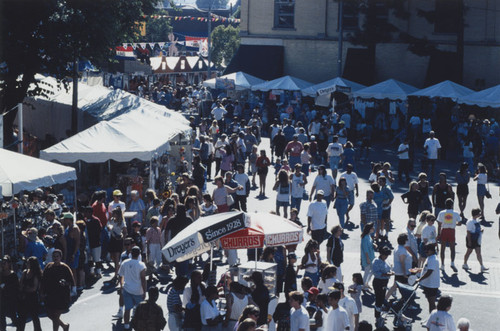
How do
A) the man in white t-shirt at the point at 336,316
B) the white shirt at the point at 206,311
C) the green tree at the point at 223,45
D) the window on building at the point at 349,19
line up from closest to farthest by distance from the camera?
the man in white t-shirt at the point at 336,316 < the white shirt at the point at 206,311 < the window on building at the point at 349,19 < the green tree at the point at 223,45

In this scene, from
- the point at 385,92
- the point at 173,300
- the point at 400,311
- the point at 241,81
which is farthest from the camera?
the point at 241,81

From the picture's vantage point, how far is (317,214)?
18.3m

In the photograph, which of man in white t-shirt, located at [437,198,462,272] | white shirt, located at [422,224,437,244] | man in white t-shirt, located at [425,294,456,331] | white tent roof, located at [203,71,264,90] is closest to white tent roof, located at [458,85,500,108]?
white tent roof, located at [203,71,264,90]

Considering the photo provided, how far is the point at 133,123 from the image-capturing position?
74.1ft

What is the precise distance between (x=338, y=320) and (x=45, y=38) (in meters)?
16.4

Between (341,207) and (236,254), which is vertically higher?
(341,207)

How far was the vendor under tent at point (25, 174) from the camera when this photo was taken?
15.8m

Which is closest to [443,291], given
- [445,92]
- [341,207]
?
[341,207]

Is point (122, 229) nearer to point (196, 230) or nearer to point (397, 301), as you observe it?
point (196, 230)

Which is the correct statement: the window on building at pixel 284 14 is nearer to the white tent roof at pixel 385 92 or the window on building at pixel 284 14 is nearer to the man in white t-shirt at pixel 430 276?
the white tent roof at pixel 385 92

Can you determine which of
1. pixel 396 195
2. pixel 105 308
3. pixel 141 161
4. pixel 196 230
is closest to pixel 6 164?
pixel 105 308

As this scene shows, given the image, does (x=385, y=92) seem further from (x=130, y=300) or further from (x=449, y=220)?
(x=130, y=300)

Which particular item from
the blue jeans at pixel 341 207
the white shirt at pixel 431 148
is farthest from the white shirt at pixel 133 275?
the white shirt at pixel 431 148

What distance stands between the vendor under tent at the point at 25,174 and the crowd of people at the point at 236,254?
70 centimetres
